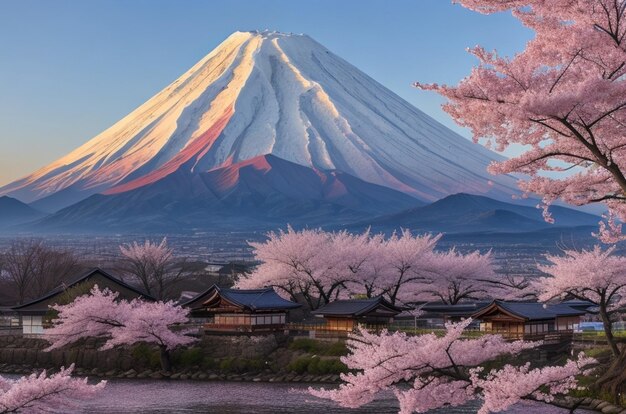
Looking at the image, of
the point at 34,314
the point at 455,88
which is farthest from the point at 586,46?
the point at 34,314

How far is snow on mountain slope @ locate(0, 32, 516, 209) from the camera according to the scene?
16925 cm

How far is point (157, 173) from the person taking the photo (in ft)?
566

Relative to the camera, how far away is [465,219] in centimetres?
16925

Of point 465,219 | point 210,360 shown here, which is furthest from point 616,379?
point 465,219

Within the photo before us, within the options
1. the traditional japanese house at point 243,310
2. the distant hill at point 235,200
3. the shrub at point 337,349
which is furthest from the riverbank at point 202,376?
the distant hill at point 235,200

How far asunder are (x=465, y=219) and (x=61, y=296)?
13527 centimetres

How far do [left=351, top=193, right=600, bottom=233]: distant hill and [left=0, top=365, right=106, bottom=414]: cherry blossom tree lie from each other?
136038 millimetres

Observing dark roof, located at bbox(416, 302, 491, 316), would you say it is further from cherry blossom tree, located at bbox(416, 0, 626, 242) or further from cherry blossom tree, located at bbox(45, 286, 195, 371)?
cherry blossom tree, located at bbox(416, 0, 626, 242)

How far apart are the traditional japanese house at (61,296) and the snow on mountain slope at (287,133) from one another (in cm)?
12494

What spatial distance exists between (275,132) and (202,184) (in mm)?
17571

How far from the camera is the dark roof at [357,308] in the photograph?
36438 mm

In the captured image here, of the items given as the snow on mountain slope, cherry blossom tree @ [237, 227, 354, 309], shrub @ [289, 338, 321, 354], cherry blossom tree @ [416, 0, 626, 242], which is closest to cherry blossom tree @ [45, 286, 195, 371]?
shrub @ [289, 338, 321, 354]

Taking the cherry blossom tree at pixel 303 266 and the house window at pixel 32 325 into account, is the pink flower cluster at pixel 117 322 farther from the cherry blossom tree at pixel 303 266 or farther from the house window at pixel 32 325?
the cherry blossom tree at pixel 303 266

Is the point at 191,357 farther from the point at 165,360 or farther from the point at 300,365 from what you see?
the point at 300,365
